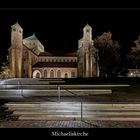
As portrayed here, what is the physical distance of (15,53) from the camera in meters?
86.6

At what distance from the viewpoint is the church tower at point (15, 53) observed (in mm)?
86250

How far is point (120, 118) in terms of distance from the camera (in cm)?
1251

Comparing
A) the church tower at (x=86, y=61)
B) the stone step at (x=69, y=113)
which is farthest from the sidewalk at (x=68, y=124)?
the church tower at (x=86, y=61)

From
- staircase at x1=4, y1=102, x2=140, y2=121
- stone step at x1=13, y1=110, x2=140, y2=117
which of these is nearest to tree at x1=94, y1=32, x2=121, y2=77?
staircase at x1=4, y1=102, x2=140, y2=121

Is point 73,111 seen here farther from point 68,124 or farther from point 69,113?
point 68,124

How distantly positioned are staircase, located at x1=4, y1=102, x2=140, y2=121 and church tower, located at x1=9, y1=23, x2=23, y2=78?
72.4 m

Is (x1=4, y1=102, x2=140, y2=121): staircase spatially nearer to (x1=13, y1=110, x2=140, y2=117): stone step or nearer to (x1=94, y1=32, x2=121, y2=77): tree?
(x1=13, y1=110, x2=140, y2=117): stone step

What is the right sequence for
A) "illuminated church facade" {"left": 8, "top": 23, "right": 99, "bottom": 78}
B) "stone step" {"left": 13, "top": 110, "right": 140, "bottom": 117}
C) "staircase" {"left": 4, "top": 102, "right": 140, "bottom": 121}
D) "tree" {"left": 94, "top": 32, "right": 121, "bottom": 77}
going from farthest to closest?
"illuminated church facade" {"left": 8, "top": 23, "right": 99, "bottom": 78} → "tree" {"left": 94, "top": 32, "right": 121, "bottom": 77} → "stone step" {"left": 13, "top": 110, "right": 140, "bottom": 117} → "staircase" {"left": 4, "top": 102, "right": 140, "bottom": 121}

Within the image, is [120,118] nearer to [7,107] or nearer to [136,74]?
[7,107]

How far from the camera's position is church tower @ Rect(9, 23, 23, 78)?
86.2 metres

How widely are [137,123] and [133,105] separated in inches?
97.7

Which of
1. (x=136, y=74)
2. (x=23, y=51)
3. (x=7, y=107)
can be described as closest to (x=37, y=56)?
(x=23, y=51)

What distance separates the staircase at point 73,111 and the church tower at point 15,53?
72.4 m

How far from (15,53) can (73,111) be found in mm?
75284
